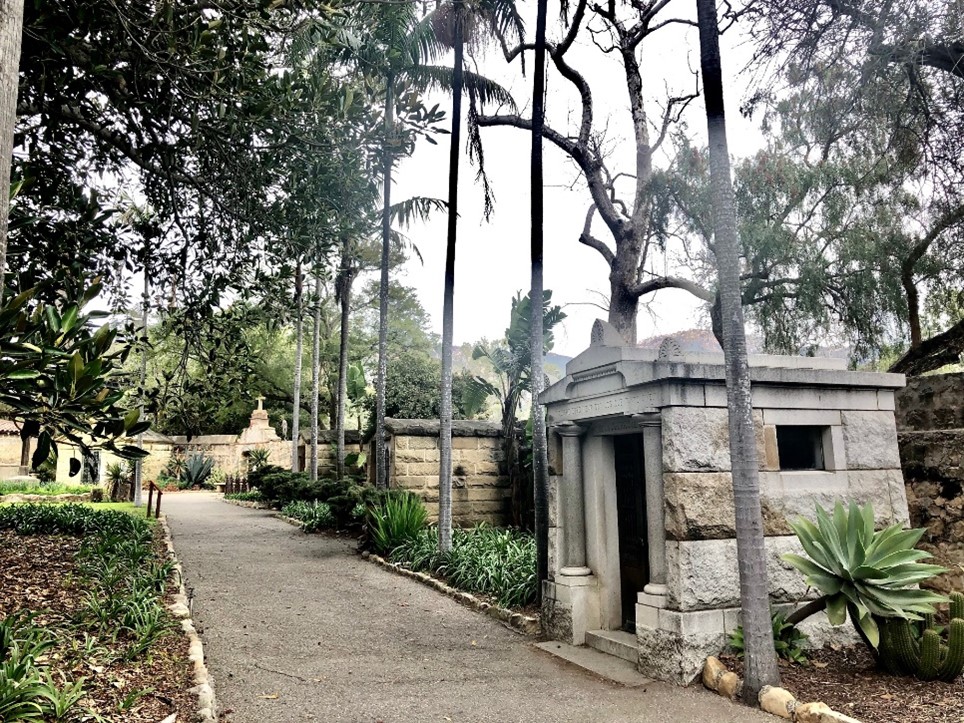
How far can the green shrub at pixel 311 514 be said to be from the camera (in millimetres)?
14539

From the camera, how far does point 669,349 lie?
5.55 m

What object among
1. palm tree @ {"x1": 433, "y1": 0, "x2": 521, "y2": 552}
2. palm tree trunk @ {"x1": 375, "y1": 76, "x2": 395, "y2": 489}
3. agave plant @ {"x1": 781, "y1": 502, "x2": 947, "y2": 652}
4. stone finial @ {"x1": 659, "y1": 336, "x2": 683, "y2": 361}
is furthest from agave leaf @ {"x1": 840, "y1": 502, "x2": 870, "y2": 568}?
palm tree trunk @ {"x1": 375, "y1": 76, "x2": 395, "y2": 489}

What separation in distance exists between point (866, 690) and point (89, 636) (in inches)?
227

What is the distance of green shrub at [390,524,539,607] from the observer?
25.3 feet

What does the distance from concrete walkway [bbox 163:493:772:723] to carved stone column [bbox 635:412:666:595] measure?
829 millimetres

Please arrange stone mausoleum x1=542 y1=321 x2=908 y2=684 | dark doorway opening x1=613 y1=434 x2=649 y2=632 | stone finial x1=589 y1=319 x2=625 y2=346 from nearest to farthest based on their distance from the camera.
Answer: stone mausoleum x1=542 y1=321 x2=908 y2=684, stone finial x1=589 y1=319 x2=625 y2=346, dark doorway opening x1=613 y1=434 x2=649 y2=632

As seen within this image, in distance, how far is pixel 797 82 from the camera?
8422 millimetres

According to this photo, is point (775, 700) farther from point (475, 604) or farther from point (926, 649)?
point (475, 604)

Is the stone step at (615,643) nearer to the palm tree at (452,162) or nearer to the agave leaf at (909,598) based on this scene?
the agave leaf at (909,598)

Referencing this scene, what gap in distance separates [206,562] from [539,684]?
7126 mm

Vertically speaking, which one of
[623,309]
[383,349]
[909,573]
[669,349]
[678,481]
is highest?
[623,309]

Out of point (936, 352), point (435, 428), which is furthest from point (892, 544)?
point (435, 428)

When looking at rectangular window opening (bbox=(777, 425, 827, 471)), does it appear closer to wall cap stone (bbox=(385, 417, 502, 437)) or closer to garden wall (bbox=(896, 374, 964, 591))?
garden wall (bbox=(896, 374, 964, 591))

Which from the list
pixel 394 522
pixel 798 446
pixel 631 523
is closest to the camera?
pixel 798 446
